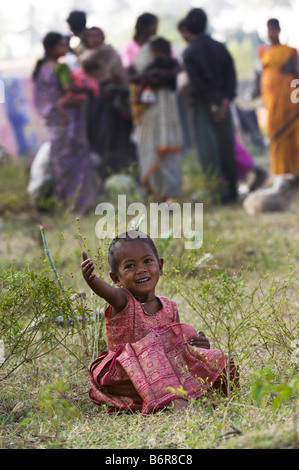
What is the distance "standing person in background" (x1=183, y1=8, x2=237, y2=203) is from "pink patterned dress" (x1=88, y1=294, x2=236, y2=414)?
5.08 m

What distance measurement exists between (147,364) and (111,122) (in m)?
6.20

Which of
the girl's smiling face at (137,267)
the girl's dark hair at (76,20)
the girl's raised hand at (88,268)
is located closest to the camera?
the girl's raised hand at (88,268)

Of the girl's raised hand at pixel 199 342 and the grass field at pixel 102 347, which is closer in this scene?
the grass field at pixel 102 347

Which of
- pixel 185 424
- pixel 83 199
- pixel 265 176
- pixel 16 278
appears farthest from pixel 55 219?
pixel 185 424

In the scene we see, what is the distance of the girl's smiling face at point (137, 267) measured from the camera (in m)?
2.67

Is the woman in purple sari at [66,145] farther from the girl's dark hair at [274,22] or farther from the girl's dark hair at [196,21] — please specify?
the girl's dark hair at [274,22]

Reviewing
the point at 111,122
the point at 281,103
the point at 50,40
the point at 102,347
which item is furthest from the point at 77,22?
the point at 102,347

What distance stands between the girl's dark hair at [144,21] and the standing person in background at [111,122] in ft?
1.54

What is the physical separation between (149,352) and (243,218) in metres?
4.31

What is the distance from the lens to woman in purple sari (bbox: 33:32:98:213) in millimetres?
7707

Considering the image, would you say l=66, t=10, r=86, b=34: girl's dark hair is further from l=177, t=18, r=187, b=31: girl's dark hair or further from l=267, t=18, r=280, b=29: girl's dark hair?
l=267, t=18, r=280, b=29: girl's dark hair

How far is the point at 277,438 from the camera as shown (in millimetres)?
1905

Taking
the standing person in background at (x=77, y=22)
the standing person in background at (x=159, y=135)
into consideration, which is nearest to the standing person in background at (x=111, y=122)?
the standing person in background at (x=159, y=135)

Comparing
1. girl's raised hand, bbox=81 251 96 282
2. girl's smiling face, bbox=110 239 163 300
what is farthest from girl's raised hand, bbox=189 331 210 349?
girl's raised hand, bbox=81 251 96 282
